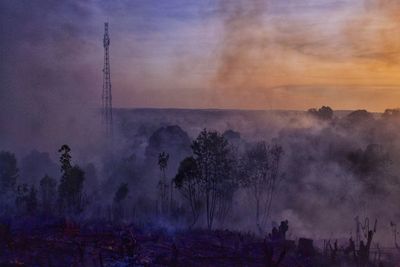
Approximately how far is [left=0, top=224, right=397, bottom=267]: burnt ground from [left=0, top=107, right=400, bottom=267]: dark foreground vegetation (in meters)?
0.18

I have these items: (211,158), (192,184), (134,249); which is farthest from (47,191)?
(134,249)

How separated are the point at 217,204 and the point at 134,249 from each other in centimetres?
5274

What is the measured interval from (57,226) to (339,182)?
69.0m

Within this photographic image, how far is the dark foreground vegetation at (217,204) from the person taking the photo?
54469 mm

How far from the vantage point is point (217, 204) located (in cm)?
10444

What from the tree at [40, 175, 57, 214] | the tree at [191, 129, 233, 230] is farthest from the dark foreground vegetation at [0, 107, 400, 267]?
the tree at [40, 175, 57, 214]

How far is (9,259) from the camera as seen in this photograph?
45.5 meters

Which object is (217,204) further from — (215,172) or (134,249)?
(134,249)

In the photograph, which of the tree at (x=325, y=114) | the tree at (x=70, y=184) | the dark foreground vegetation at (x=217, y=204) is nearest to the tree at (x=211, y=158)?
the dark foreground vegetation at (x=217, y=204)

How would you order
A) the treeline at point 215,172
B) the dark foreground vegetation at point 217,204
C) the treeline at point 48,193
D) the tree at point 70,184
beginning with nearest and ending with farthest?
the dark foreground vegetation at point 217,204
the treeline at point 215,172
the tree at point 70,184
the treeline at point 48,193

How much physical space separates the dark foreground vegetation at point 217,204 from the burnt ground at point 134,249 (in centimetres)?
18

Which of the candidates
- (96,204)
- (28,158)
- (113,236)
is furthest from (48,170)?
(113,236)

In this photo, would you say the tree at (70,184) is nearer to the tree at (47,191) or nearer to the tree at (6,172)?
the tree at (47,191)

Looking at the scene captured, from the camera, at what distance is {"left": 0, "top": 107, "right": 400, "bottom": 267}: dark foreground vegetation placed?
54.5 metres
